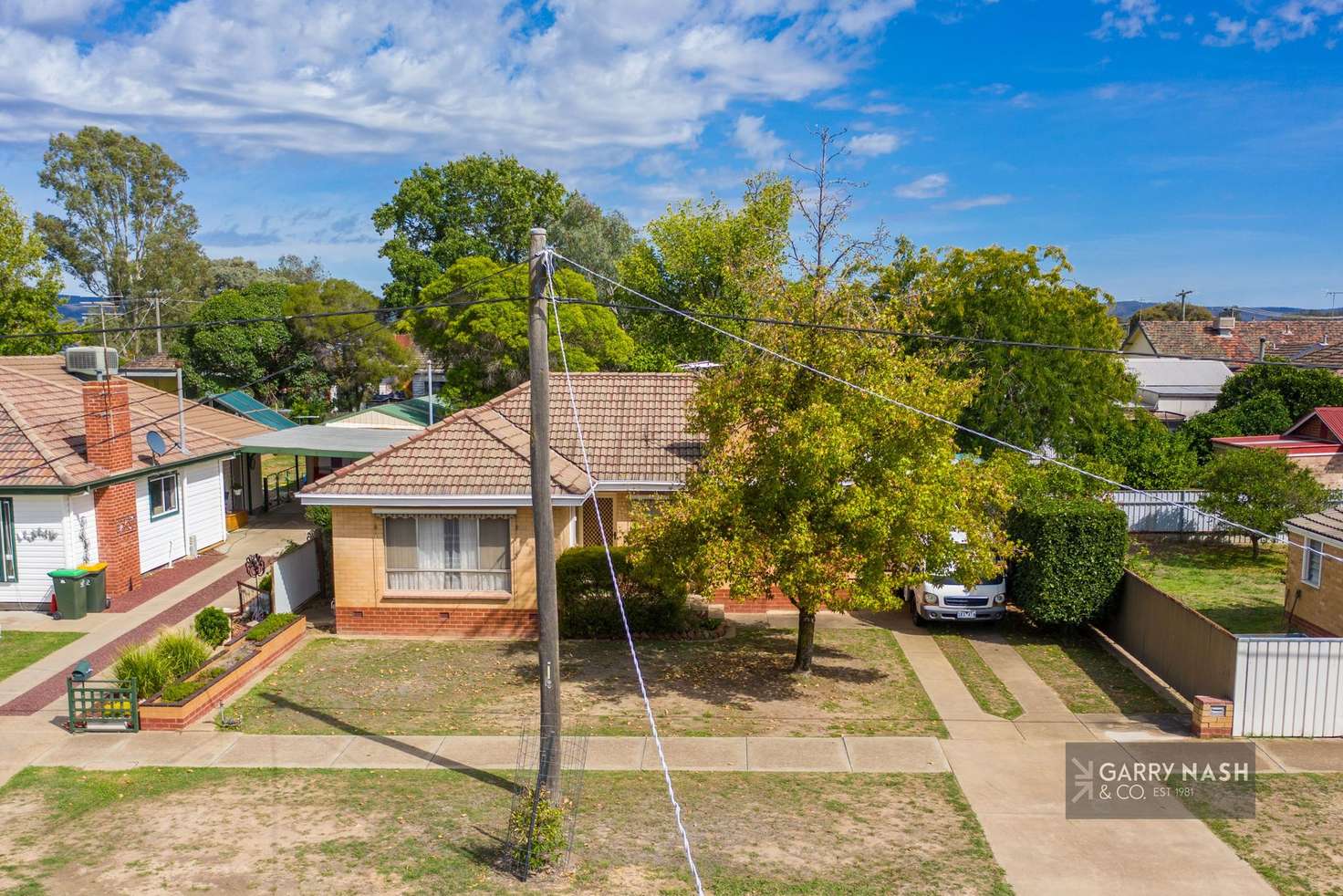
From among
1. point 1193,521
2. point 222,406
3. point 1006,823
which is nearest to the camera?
point 1006,823

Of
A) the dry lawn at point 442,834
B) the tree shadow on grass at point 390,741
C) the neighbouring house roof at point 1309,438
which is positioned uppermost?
the neighbouring house roof at point 1309,438

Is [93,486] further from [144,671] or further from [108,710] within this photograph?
[108,710]

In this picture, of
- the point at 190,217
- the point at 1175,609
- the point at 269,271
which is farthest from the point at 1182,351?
the point at 269,271

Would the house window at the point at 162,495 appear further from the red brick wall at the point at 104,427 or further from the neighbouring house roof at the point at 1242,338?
the neighbouring house roof at the point at 1242,338

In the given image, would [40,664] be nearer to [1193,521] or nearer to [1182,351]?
[1193,521]

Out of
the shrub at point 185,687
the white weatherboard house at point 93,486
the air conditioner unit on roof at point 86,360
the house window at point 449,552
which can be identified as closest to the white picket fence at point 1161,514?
the house window at point 449,552

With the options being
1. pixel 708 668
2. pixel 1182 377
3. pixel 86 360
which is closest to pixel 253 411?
pixel 86 360

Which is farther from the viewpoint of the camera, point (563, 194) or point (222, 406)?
point (563, 194)
